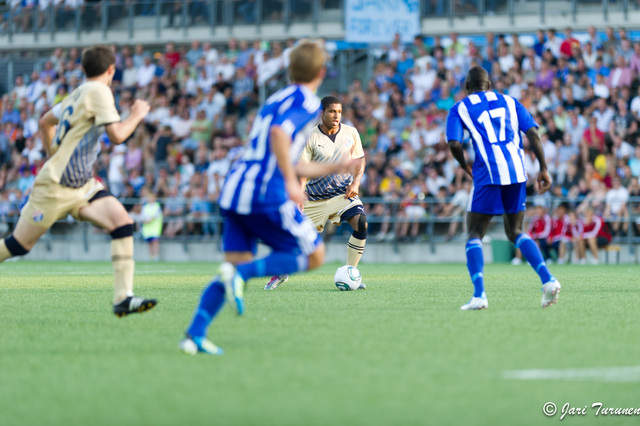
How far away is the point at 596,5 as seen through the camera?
2522 centimetres

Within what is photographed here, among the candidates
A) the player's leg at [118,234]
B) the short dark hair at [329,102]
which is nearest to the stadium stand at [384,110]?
the short dark hair at [329,102]

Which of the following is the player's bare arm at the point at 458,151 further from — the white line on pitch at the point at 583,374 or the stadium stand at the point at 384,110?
the stadium stand at the point at 384,110

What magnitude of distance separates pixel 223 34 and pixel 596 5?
1075 centimetres

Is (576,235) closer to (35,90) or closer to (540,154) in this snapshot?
(540,154)

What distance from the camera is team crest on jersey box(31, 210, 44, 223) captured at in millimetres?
7395

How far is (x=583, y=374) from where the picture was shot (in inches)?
193

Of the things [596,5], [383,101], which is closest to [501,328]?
[383,101]

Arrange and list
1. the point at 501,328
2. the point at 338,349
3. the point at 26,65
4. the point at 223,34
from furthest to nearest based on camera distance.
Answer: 1. the point at 26,65
2. the point at 223,34
3. the point at 501,328
4. the point at 338,349

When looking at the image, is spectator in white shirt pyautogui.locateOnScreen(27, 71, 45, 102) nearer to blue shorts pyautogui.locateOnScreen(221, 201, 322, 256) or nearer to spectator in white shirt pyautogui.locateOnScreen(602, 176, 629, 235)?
spectator in white shirt pyautogui.locateOnScreen(602, 176, 629, 235)

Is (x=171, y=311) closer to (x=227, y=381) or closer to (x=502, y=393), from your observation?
(x=227, y=381)

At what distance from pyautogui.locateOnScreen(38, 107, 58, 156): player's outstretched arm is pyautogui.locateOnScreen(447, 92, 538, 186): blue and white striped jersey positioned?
3.37 metres

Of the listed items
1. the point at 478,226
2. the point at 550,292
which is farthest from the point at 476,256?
the point at 550,292

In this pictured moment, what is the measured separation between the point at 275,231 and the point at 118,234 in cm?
211

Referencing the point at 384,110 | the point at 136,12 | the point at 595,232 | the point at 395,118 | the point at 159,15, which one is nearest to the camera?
the point at 595,232
